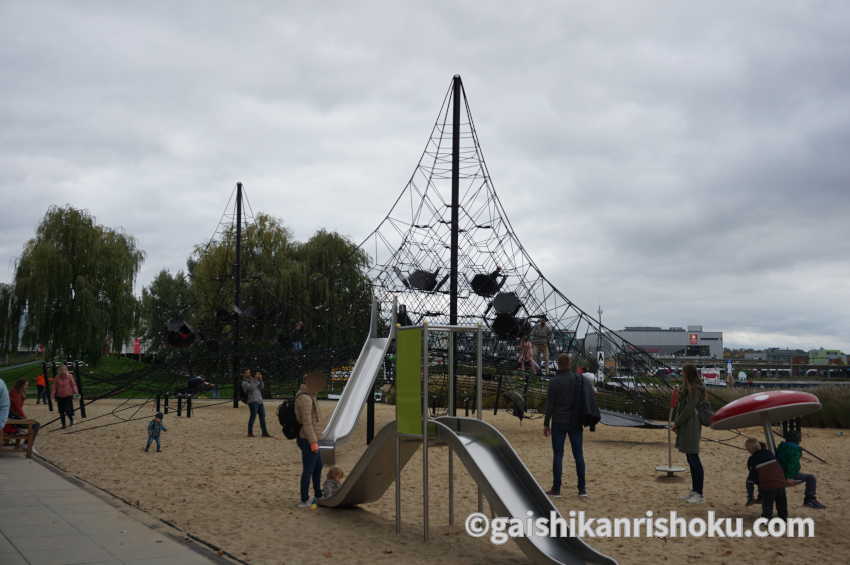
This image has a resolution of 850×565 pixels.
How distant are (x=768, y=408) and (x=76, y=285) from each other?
3351cm

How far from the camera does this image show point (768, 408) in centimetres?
830

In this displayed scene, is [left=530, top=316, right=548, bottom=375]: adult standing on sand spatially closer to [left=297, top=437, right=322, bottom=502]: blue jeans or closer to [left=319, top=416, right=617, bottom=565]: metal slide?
[left=297, top=437, right=322, bottom=502]: blue jeans

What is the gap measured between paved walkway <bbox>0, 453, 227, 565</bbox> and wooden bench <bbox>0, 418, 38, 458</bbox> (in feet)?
11.1

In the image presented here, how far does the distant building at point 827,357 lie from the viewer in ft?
358

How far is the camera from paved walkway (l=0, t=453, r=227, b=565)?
6371 mm

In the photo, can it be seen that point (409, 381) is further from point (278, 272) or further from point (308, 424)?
point (278, 272)

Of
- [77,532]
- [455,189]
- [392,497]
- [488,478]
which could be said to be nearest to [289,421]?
[392,497]

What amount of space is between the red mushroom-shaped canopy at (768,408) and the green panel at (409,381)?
3.60 metres

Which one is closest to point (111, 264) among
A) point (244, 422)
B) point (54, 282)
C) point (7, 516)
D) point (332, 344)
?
point (54, 282)

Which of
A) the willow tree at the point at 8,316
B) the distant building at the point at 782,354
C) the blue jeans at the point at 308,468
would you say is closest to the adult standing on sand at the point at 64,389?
the blue jeans at the point at 308,468

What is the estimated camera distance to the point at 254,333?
2377cm

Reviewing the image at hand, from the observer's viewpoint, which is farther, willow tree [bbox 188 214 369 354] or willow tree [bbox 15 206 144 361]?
willow tree [bbox 15 206 144 361]

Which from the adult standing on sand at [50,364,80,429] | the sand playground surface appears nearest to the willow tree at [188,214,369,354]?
the adult standing on sand at [50,364,80,429]

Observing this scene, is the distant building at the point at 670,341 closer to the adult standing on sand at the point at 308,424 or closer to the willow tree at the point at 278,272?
the willow tree at the point at 278,272
